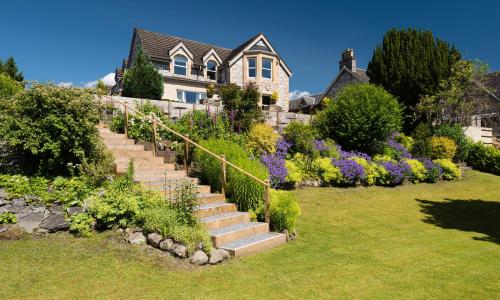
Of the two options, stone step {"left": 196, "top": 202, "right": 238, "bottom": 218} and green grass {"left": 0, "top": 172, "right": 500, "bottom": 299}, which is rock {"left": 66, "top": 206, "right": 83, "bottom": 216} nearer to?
green grass {"left": 0, "top": 172, "right": 500, "bottom": 299}

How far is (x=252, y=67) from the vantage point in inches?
1303

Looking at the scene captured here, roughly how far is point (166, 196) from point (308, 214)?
4.12m

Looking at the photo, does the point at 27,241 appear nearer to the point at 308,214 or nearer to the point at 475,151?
the point at 308,214

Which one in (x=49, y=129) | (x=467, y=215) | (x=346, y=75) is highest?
(x=346, y=75)

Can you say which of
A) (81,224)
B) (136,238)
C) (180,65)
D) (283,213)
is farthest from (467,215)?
(180,65)

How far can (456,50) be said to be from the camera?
79.3 ft

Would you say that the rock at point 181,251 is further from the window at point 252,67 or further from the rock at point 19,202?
the window at point 252,67

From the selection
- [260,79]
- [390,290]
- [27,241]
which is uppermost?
[260,79]

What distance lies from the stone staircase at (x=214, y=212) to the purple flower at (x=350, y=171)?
6016 mm

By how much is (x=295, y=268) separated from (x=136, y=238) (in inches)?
116

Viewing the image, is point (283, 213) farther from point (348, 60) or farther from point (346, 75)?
point (348, 60)

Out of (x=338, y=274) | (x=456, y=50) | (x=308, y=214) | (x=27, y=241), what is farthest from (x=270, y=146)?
(x=456, y=50)

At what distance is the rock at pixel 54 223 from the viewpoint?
643cm

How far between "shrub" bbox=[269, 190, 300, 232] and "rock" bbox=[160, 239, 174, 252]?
104 inches
